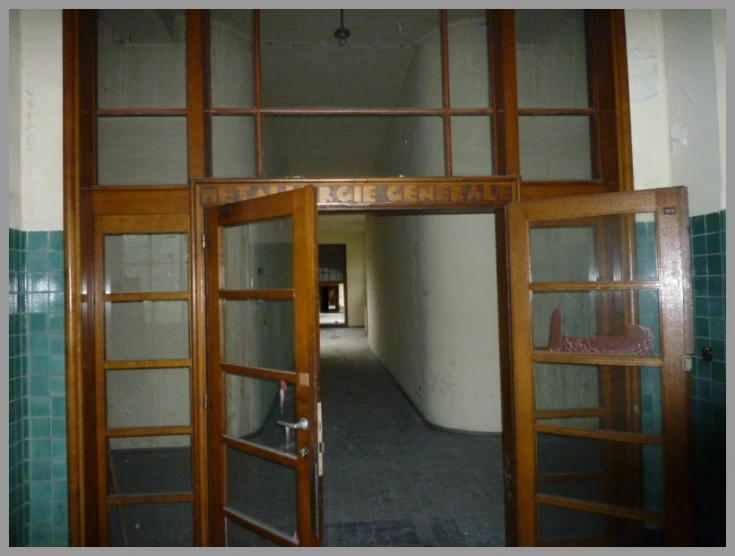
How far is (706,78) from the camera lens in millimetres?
2012

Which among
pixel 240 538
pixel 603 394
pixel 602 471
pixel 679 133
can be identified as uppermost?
pixel 679 133

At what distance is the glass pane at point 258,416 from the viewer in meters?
2.03

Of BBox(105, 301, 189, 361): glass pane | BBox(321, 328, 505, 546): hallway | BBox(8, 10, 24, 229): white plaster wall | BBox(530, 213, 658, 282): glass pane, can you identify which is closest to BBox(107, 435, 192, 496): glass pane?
BBox(105, 301, 189, 361): glass pane

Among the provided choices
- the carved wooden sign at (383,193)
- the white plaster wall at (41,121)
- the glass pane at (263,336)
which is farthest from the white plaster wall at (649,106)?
the white plaster wall at (41,121)

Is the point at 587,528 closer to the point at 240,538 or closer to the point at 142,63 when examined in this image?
the point at 240,538

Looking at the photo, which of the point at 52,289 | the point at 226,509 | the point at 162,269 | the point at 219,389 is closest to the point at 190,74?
the point at 162,269

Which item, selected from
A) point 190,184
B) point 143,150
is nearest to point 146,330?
point 190,184

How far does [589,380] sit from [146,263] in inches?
98.5

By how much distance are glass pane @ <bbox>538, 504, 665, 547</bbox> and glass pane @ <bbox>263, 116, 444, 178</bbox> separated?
2.23m

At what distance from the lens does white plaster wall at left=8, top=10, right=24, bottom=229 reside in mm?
1974

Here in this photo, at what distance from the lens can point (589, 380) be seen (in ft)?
7.45

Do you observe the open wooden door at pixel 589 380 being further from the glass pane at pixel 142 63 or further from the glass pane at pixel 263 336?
the glass pane at pixel 142 63

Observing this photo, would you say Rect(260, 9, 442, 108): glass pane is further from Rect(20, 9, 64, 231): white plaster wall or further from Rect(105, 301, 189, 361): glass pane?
Rect(105, 301, 189, 361): glass pane

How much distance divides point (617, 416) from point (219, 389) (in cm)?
214
